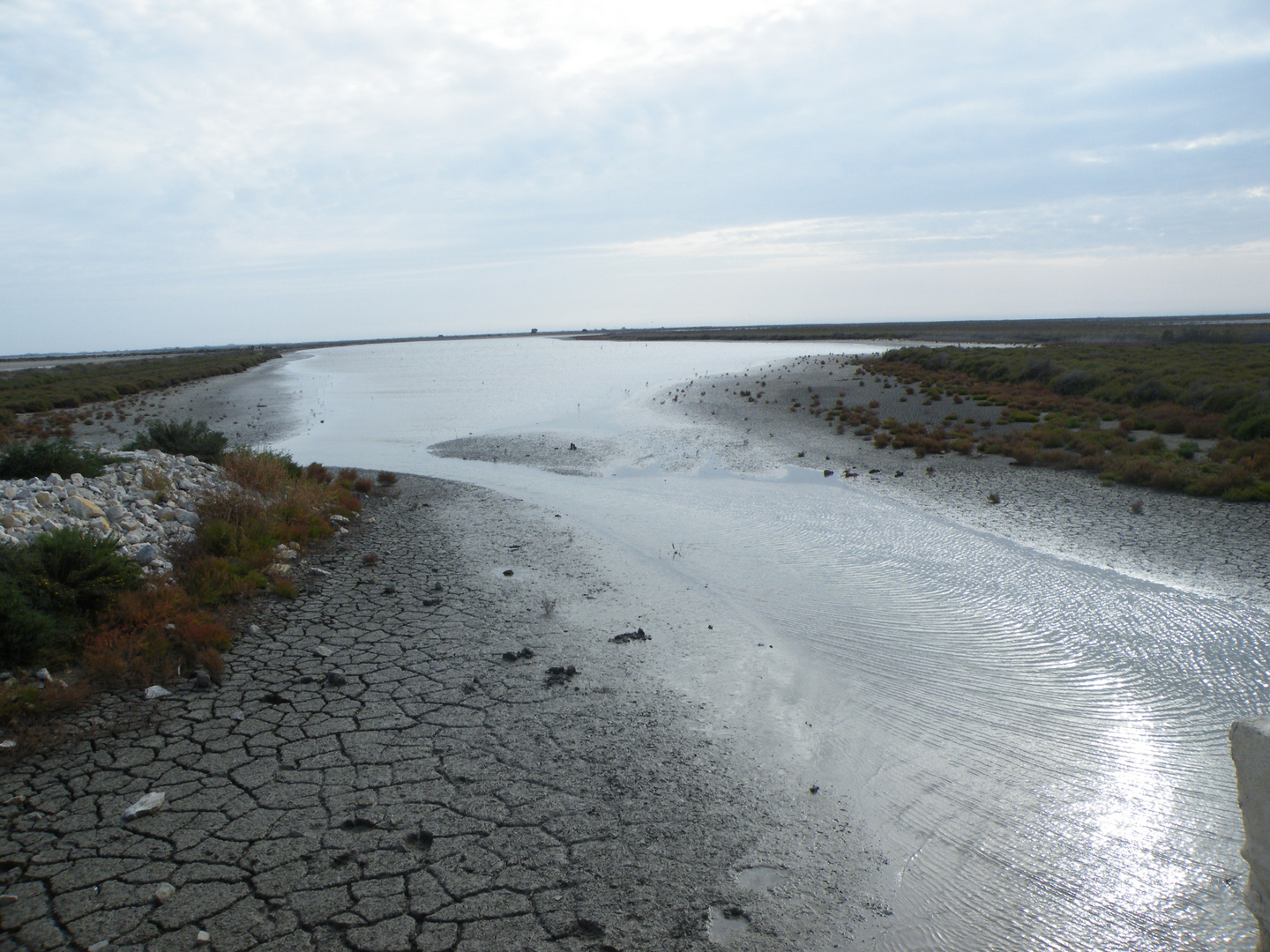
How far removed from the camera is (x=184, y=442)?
1518 cm

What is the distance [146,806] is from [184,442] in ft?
41.4

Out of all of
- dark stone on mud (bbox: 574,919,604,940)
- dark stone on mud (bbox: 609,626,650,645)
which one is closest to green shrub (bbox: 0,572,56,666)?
dark stone on mud (bbox: 609,626,650,645)

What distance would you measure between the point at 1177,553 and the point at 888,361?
1606 inches

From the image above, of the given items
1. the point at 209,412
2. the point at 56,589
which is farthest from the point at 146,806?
the point at 209,412

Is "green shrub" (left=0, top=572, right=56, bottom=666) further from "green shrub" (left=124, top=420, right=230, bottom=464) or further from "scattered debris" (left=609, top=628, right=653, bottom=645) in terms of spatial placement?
"green shrub" (left=124, top=420, right=230, bottom=464)

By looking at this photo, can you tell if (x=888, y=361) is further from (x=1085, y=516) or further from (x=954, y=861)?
(x=954, y=861)

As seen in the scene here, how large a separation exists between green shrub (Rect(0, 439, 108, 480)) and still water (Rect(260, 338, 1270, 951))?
287 inches

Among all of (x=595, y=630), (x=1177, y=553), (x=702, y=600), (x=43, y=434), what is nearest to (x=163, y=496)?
(x=595, y=630)

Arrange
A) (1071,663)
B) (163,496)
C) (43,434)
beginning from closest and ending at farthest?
(1071,663) → (163,496) → (43,434)

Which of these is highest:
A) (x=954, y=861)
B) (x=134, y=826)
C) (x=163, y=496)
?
(x=163, y=496)

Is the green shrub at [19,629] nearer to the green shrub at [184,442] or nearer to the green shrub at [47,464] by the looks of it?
the green shrub at [47,464]

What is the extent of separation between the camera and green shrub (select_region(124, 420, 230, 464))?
1499cm

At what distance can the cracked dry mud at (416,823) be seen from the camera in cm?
368

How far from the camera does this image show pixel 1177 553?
31.5 feet
